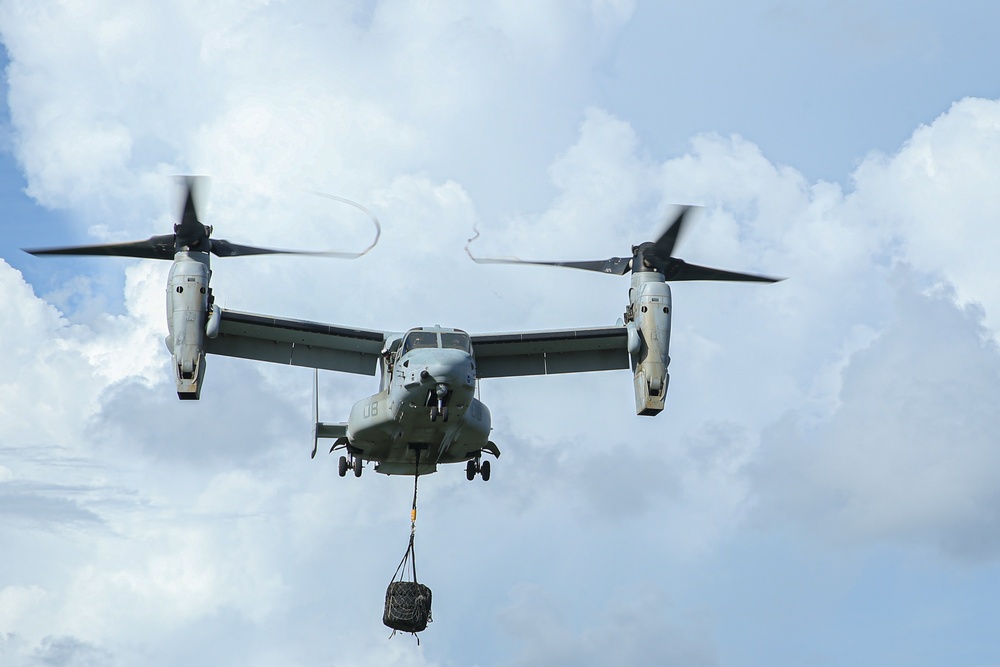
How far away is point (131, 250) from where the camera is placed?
27.1 m

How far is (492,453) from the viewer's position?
27.4m

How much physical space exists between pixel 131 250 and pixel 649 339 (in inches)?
399

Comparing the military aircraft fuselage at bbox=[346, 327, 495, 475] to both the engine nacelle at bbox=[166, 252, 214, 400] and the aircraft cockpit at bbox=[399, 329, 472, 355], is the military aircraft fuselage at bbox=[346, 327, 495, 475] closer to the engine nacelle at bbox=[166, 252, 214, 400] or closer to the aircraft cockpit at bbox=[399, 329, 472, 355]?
the aircraft cockpit at bbox=[399, 329, 472, 355]

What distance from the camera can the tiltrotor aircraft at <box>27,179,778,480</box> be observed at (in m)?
24.6

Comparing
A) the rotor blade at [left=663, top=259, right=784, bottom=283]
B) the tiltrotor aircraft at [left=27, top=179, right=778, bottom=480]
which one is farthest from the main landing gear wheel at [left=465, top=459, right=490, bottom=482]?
the rotor blade at [left=663, top=259, right=784, bottom=283]

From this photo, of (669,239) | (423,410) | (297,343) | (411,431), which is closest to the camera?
(423,410)

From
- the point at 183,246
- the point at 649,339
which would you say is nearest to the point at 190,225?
the point at 183,246

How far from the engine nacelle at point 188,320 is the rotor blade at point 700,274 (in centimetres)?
902

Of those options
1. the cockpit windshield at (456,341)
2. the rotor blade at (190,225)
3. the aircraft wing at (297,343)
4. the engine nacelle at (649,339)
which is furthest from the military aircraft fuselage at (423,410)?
the rotor blade at (190,225)

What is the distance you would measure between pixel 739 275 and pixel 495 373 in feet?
17.9

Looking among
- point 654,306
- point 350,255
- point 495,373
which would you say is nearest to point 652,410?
point 654,306

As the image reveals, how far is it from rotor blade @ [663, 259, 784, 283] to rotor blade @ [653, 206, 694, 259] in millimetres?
258

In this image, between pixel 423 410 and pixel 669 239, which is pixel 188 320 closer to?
pixel 423 410

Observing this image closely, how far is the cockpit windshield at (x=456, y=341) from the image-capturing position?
974 inches
